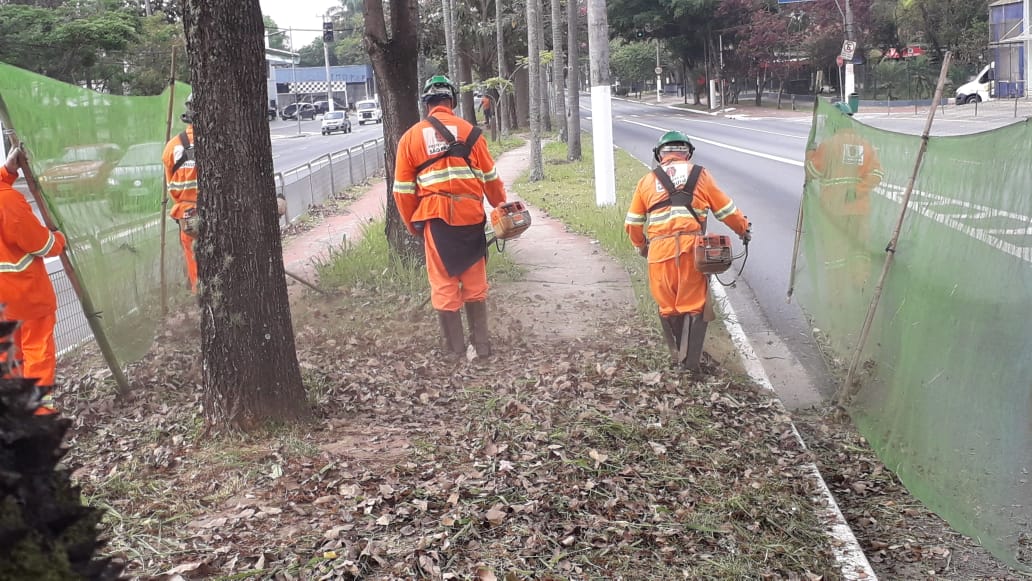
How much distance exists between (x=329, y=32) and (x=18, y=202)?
150ft

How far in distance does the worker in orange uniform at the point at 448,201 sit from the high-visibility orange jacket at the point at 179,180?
2058 millimetres

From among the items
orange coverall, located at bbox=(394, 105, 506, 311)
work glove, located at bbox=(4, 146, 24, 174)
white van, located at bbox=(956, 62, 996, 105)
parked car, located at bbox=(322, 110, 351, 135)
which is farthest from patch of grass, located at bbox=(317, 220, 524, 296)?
parked car, located at bbox=(322, 110, 351, 135)

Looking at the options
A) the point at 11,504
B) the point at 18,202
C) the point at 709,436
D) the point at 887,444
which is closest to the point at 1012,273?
the point at 887,444

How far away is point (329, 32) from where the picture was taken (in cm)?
4966

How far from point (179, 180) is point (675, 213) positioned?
4.06m

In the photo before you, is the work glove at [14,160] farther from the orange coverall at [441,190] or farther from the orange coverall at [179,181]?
the orange coverall at [441,190]

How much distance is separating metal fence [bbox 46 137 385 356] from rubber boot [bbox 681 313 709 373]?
4.00 meters

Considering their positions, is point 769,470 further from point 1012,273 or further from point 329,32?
point 329,32

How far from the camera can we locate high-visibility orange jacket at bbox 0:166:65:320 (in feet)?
19.1

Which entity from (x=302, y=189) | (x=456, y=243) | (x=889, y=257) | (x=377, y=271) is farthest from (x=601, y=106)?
(x=889, y=257)

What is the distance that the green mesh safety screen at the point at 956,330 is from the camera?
4.18 metres

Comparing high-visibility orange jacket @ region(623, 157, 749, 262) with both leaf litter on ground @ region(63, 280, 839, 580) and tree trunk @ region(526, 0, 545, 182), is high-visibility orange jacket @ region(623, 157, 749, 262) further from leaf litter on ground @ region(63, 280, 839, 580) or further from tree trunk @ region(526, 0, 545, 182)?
tree trunk @ region(526, 0, 545, 182)

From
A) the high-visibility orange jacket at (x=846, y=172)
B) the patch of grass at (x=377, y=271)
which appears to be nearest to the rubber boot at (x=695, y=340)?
the high-visibility orange jacket at (x=846, y=172)

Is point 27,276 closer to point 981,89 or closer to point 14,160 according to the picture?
point 14,160
